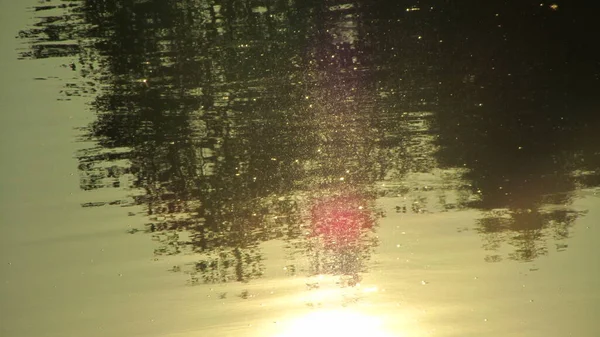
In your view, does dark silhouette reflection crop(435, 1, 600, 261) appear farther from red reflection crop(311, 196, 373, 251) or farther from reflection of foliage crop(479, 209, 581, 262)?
red reflection crop(311, 196, 373, 251)

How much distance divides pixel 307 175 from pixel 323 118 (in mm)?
1124

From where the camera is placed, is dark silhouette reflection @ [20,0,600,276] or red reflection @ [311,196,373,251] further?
dark silhouette reflection @ [20,0,600,276]

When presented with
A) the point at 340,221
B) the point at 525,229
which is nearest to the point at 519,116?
the point at 525,229

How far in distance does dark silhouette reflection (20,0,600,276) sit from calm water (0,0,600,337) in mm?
22

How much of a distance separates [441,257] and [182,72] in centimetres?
400

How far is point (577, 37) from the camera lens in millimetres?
10445

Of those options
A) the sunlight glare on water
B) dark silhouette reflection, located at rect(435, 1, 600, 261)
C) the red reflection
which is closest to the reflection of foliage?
dark silhouette reflection, located at rect(435, 1, 600, 261)

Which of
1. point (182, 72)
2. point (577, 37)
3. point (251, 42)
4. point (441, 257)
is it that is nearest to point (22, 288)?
point (441, 257)

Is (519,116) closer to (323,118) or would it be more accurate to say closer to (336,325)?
(323,118)

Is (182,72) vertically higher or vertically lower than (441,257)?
higher

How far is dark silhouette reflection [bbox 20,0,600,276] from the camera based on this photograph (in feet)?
24.9

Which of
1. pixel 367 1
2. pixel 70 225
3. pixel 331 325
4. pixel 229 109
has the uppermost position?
pixel 367 1

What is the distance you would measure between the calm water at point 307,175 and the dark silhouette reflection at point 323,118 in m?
0.02

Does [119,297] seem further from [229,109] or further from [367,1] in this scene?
[367,1]
